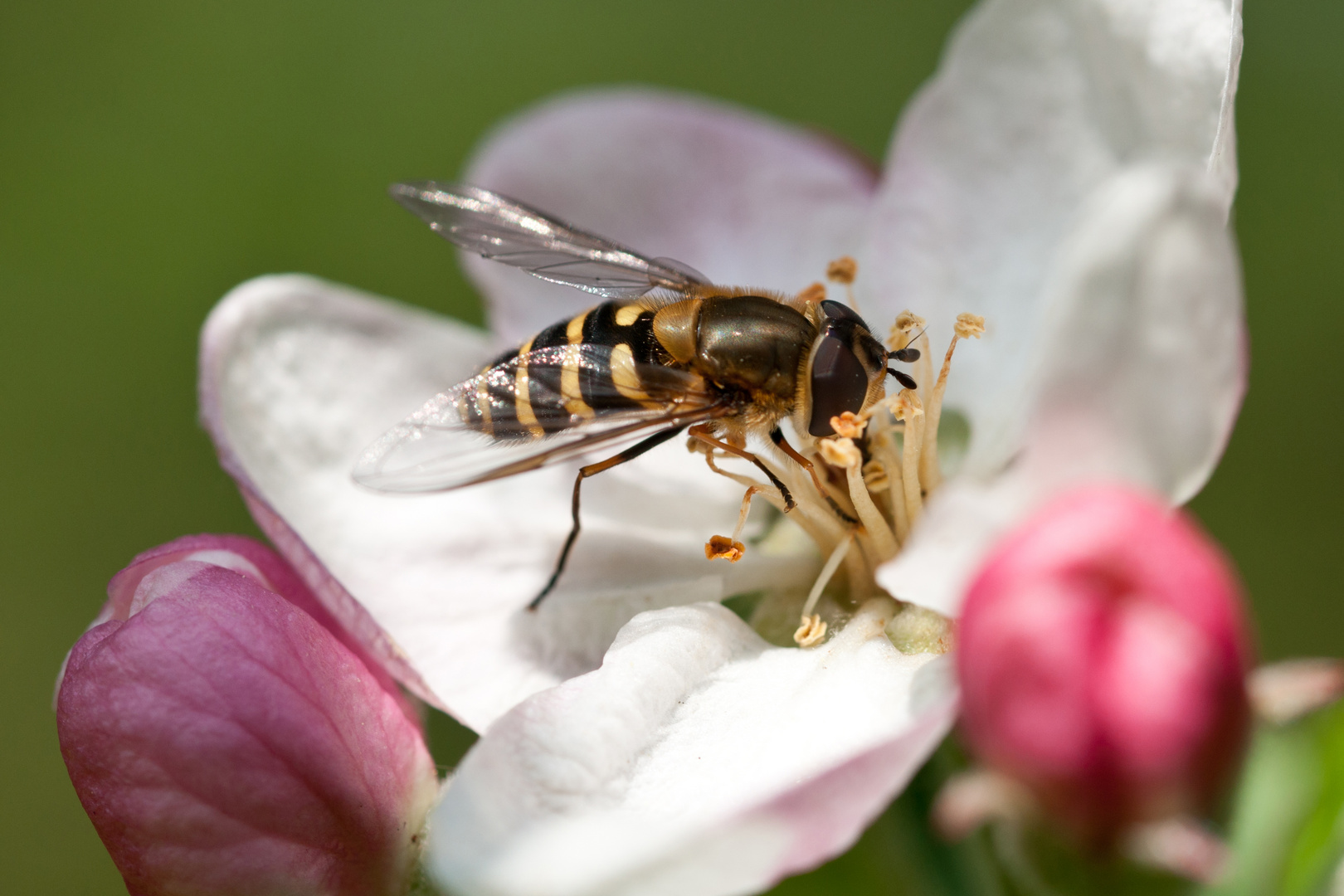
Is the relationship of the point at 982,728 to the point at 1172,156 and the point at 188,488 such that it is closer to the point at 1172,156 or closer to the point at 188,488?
the point at 1172,156

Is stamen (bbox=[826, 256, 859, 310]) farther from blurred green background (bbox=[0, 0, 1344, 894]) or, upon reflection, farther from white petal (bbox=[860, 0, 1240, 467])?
blurred green background (bbox=[0, 0, 1344, 894])

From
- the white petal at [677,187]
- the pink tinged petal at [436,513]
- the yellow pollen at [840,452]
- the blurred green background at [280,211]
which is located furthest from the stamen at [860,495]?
the blurred green background at [280,211]

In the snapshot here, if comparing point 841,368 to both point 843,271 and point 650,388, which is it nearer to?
point 650,388

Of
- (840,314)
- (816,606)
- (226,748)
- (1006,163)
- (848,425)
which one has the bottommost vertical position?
(816,606)

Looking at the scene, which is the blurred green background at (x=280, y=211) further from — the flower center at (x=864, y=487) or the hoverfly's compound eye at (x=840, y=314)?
the hoverfly's compound eye at (x=840, y=314)

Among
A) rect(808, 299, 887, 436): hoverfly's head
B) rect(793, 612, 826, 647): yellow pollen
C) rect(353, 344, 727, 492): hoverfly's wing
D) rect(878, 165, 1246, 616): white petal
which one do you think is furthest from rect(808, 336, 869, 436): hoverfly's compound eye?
rect(878, 165, 1246, 616): white petal

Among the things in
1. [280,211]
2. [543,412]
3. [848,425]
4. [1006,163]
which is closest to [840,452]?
[848,425]
